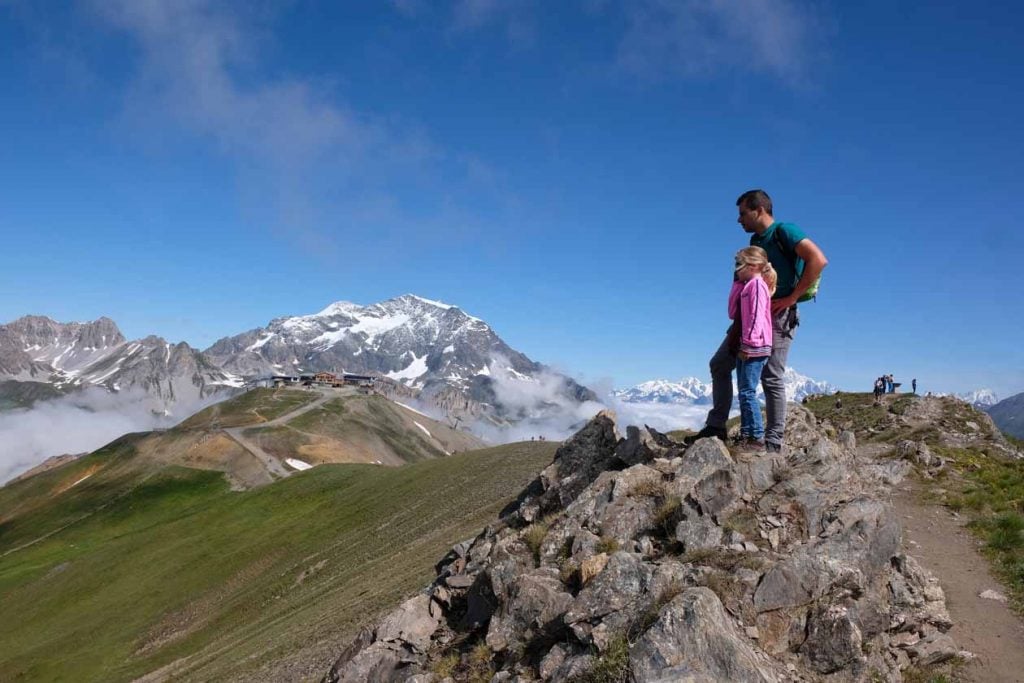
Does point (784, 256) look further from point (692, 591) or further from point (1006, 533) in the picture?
point (1006, 533)

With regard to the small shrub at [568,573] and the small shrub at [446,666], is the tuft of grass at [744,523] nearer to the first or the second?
the small shrub at [568,573]

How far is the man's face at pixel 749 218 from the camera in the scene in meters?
15.6

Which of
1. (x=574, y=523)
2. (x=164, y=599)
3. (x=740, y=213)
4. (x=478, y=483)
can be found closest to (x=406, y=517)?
(x=478, y=483)

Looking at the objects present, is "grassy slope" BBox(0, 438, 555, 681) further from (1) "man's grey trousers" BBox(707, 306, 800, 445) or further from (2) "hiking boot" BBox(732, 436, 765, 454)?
(1) "man's grey trousers" BBox(707, 306, 800, 445)

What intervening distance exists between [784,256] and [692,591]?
8.36 metres

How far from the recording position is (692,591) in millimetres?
11570

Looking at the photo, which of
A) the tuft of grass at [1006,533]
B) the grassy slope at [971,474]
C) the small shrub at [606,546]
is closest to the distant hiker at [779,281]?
the small shrub at [606,546]

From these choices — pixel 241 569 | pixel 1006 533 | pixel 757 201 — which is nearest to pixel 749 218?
pixel 757 201

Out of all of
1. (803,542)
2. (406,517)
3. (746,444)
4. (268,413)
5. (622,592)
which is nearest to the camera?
(622,592)

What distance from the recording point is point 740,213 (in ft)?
52.1

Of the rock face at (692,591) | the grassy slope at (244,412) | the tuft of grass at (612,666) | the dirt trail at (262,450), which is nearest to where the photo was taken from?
the tuft of grass at (612,666)

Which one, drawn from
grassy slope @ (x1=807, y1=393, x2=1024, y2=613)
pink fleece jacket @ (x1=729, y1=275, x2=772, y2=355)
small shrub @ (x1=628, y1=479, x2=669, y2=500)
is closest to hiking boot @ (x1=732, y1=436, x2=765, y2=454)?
small shrub @ (x1=628, y1=479, x2=669, y2=500)

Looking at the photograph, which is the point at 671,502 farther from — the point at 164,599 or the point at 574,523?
the point at 164,599

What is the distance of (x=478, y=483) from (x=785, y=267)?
57.2 metres
